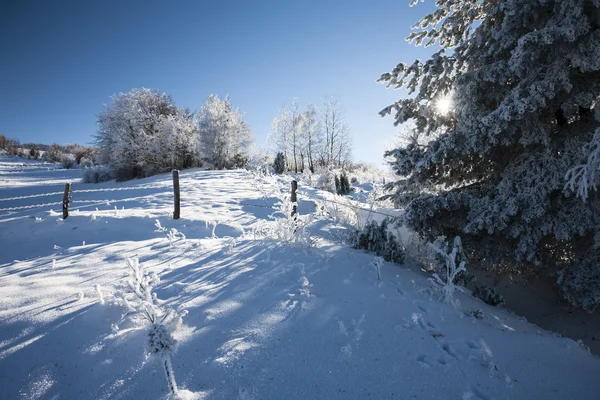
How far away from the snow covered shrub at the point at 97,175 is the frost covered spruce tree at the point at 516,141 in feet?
86.1

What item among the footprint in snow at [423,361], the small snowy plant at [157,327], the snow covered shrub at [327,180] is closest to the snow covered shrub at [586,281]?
the footprint in snow at [423,361]

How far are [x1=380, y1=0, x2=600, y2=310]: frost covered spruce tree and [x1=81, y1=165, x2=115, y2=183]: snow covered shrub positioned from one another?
26.3m

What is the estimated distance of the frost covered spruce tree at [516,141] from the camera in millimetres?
3637

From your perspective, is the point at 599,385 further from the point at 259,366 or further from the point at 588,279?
the point at 259,366

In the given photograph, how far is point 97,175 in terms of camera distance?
2381cm

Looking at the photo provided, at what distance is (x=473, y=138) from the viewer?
13.7 ft

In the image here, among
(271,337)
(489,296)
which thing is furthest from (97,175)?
(489,296)

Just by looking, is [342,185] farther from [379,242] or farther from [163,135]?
[163,135]

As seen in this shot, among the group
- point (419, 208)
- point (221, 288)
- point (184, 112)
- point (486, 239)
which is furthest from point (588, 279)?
point (184, 112)

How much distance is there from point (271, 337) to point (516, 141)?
4.81m

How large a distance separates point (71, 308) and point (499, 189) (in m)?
5.63

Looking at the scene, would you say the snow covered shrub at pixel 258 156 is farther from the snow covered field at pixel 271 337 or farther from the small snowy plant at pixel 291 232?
the snow covered field at pixel 271 337

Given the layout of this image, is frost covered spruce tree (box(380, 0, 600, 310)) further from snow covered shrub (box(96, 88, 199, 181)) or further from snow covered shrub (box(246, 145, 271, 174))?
snow covered shrub (box(96, 88, 199, 181))

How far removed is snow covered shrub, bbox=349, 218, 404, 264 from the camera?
555 cm
